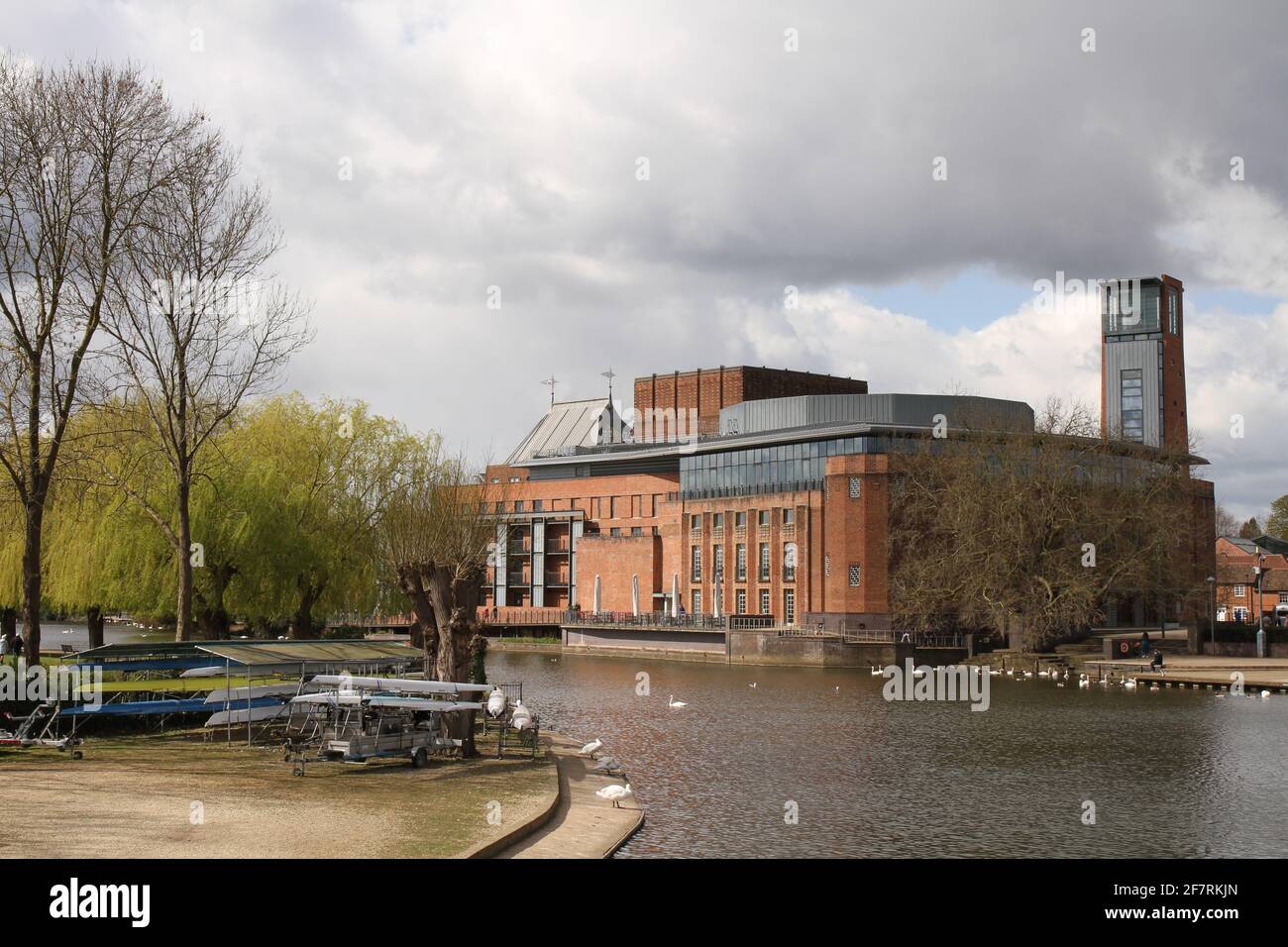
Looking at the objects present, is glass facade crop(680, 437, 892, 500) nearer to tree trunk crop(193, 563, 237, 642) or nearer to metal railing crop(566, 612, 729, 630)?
metal railing crop(566, 612, 729, 630)

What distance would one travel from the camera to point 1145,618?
9069cm

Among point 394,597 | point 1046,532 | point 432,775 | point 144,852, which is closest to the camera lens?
point 144,852

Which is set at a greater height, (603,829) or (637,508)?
(637,508)

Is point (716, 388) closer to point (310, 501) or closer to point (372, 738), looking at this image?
point (310, 501)

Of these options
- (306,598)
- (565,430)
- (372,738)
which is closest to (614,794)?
(372,738)

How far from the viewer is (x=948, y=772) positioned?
29344mm

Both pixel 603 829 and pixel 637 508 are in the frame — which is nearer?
pixel 603 829

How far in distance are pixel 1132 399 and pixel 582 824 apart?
13848cm

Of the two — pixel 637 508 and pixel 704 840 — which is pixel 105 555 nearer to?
pixel 704 840

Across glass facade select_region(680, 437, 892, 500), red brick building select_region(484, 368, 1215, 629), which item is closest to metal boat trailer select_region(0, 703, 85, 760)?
red brick building select_region(484, 368, 1215, 629)

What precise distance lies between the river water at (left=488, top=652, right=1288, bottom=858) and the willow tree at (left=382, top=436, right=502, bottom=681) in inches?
201

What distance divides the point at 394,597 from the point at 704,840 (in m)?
32.3

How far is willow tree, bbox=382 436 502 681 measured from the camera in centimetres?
3062
